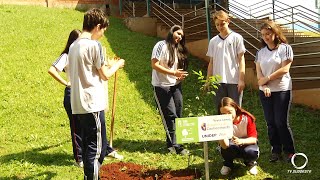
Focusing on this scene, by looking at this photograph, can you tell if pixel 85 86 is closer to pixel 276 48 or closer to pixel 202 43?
pixel 276 48

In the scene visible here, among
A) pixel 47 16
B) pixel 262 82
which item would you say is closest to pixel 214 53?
pixel 262 82

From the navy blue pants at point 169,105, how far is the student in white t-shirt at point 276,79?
1082 millimetres

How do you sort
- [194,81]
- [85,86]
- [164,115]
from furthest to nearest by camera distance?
[194,81] < [164,115] < [85,86]

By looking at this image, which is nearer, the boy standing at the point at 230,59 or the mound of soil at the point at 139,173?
the mound of soil at the point at 139,173

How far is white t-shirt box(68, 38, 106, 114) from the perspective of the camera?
3535 mm

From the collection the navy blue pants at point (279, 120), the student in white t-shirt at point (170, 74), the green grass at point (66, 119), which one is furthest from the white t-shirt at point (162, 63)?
the navy blue pants at point (279, 120)

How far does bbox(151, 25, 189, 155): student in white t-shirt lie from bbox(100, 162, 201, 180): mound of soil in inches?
24.5

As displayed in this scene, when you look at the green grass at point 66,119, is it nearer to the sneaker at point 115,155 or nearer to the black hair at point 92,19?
the sneaker at point 115,155

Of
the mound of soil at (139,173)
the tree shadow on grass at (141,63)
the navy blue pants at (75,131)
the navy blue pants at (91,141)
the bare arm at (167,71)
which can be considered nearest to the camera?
the navy blue pants at (91,141)

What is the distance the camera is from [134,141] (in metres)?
5.79

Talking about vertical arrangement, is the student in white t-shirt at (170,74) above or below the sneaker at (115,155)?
above

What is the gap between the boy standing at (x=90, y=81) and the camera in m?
3.55

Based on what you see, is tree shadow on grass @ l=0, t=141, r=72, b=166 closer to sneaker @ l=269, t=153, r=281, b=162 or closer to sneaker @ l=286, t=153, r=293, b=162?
sneaker @ l=269, t=153, r=281, b=162

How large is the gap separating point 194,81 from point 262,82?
14.0 feet
